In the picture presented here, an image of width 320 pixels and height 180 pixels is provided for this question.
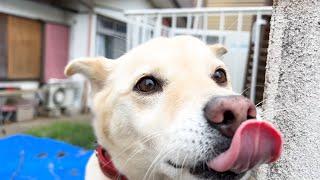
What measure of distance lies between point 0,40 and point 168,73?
844cm

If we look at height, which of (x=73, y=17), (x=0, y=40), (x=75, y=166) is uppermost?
(x=73, y=17)

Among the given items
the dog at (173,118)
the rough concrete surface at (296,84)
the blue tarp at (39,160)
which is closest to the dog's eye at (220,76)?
the dog at (173,118)

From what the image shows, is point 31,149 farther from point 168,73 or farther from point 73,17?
point 73,17

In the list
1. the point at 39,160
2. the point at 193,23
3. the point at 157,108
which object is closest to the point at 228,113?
the point at 157,108

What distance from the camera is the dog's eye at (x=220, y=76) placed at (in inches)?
73.4

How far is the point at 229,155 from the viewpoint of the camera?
1281 mm

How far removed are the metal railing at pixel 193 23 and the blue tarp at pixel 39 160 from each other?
59.0 inches

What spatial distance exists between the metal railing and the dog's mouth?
1.73 m

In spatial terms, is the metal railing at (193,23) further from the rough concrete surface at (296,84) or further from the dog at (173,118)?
the rough concrete surface at (296,84)

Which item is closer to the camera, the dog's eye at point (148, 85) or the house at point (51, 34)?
the dog's eye at point (148, 85)

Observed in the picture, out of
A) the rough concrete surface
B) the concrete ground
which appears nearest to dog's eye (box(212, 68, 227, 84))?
the rough concrete surface

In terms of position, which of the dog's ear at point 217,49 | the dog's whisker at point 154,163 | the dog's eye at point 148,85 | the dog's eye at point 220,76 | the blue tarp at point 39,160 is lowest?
the blue tarp at point 39,160

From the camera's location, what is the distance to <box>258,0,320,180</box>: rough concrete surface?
5.52ft

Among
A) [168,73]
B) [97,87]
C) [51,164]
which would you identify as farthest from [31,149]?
[168,73]
